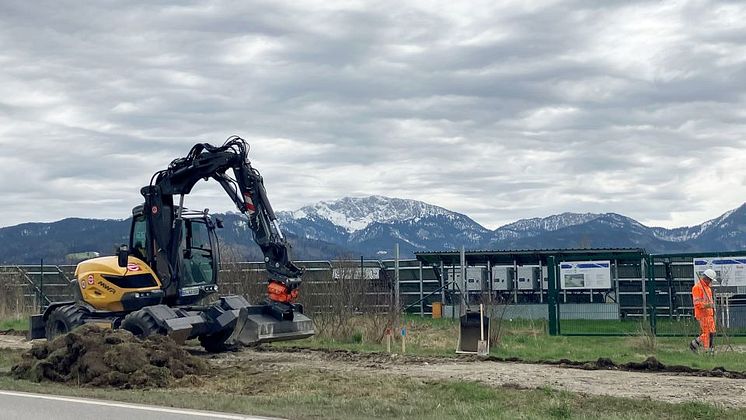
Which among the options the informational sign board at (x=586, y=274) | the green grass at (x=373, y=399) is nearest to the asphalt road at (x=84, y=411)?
the green grass at (x=373, y=399)

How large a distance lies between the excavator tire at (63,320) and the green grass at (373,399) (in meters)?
4.07

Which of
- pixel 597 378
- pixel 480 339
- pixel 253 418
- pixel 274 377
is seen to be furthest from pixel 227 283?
pixel 253 418

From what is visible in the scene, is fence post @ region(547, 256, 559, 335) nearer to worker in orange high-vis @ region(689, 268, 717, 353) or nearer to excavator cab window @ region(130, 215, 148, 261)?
worker in orange high-vis @ region(689, 268, 717, 353)

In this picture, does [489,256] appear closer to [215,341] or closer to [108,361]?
[215,341]

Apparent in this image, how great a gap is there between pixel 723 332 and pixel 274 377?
11732 mm

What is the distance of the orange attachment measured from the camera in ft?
65.9

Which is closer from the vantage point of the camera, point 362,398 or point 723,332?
point 362,398

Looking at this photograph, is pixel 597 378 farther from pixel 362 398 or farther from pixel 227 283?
pixel 227 283

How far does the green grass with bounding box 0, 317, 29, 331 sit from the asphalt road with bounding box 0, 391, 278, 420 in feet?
59.0

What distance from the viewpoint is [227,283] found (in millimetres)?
29250

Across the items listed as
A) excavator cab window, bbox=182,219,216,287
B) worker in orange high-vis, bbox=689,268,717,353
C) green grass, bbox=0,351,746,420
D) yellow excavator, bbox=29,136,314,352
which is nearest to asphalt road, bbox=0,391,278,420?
green grass, bbox=0,351,746,420

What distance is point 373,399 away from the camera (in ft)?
46.5

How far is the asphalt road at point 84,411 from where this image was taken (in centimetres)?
1227

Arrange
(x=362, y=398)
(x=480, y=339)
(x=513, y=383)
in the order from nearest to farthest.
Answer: (x=362, y=398) → (x=513, y=383) → (x=480, y=339)
